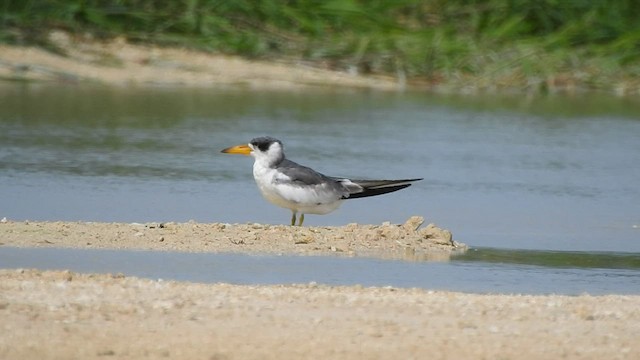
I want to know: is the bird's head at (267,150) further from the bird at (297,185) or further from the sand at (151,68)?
the sand at (151,68)

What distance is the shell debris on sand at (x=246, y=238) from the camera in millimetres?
7832

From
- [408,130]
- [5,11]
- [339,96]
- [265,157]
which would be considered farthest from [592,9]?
[265,157]

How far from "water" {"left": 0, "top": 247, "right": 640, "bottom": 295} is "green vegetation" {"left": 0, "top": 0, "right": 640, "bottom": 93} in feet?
27.9

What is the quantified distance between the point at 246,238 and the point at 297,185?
0.93 m

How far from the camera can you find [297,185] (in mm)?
8922

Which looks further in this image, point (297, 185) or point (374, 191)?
point (374, 191)

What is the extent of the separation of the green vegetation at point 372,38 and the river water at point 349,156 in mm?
721

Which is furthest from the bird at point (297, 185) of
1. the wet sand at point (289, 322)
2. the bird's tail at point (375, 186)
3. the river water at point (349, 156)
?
the wet sand at point (289, 322)

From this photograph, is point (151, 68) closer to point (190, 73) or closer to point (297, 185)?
point (190, 73)

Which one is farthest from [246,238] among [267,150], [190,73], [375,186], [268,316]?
[190,73]

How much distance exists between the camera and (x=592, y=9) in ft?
57.9

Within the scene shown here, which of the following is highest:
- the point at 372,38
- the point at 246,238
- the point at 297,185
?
the point at 372,38

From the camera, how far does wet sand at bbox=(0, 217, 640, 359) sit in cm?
541

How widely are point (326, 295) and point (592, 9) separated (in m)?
11.9
